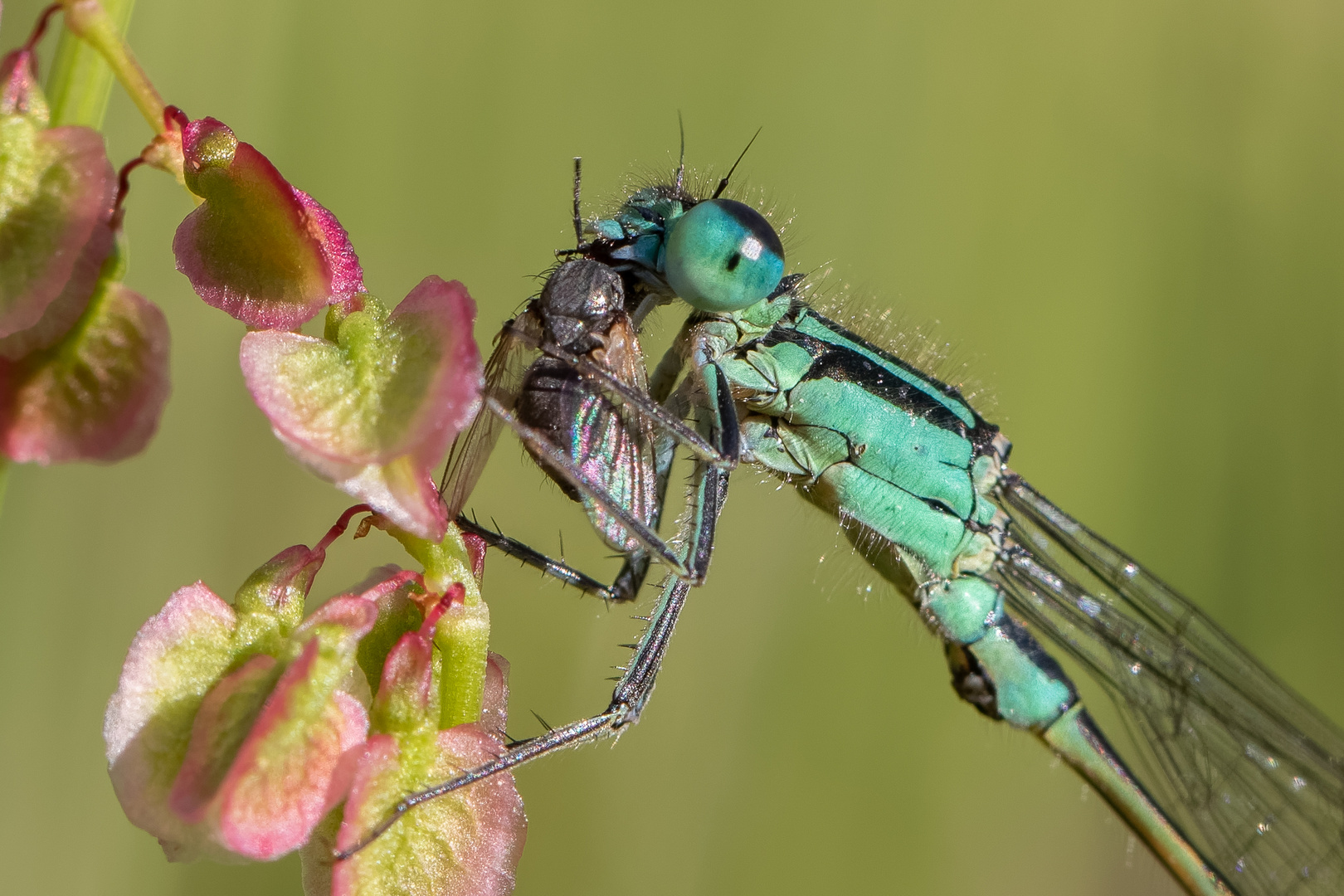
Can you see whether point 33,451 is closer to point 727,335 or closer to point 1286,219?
point 727,335

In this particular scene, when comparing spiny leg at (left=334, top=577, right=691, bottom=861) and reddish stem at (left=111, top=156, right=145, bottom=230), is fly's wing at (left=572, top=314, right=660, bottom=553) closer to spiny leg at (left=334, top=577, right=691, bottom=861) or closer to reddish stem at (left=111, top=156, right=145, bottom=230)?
spiny leg at (left=334, top=577, right=691, bottom=861)

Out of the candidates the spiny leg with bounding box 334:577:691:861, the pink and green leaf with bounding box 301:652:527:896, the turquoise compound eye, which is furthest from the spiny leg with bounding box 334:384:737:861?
the pink and green leaf with bounding box 301:652:527:896

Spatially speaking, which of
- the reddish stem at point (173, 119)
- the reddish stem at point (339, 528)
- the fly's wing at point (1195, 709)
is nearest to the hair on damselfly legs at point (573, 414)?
the reddish stem at point (339, 528)

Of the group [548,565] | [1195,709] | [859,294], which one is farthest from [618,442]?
[1195,709]

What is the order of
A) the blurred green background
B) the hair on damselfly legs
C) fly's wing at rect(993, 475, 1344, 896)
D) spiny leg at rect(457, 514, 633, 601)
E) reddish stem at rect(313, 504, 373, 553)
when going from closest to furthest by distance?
reddish stem at rect(313, 504, 373, 553) → the hair on damselfly legs → spiny leg at rect(457, 514, 633, 601) → fly's wing at rect(993, 475, 1344, 896) → the blurred green background

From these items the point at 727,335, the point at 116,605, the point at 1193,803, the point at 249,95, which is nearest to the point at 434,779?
the point at 727,335
